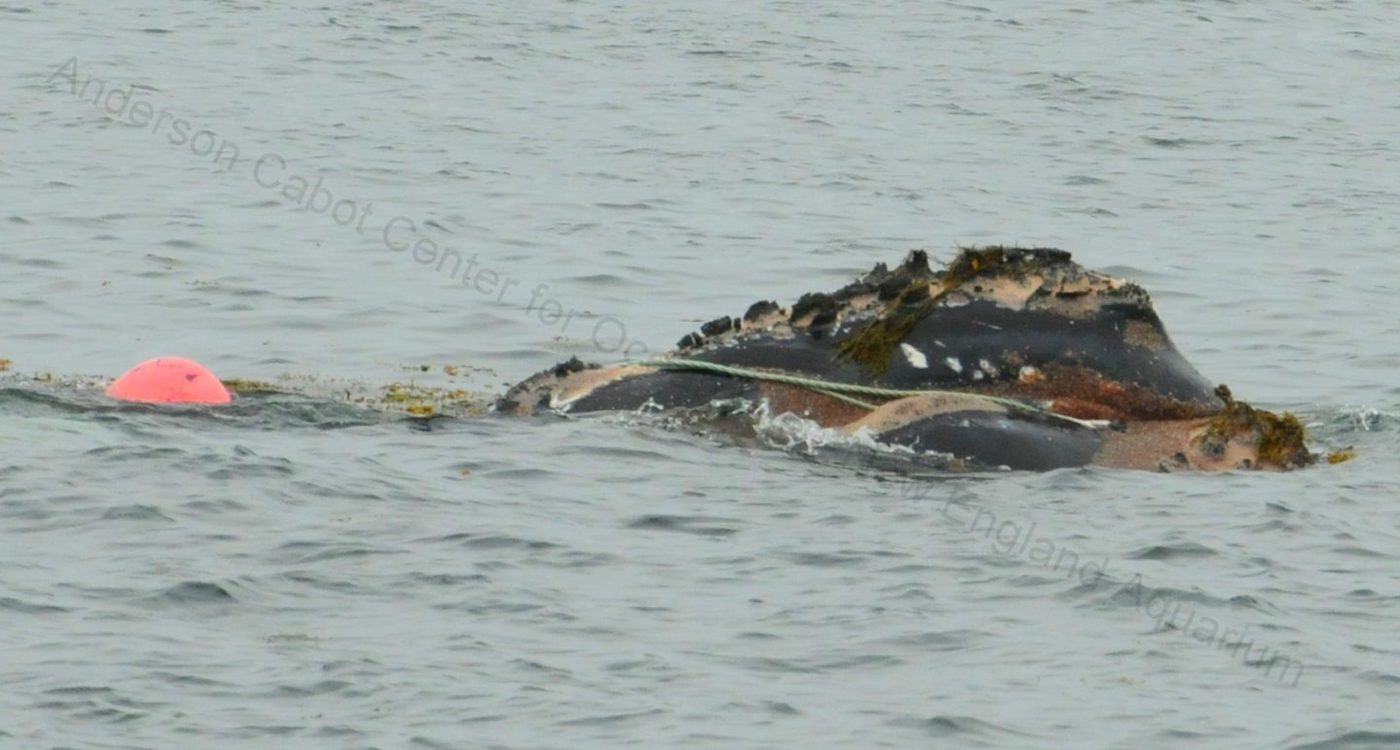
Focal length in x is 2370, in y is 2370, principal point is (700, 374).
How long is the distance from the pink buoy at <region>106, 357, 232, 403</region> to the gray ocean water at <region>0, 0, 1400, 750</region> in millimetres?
285

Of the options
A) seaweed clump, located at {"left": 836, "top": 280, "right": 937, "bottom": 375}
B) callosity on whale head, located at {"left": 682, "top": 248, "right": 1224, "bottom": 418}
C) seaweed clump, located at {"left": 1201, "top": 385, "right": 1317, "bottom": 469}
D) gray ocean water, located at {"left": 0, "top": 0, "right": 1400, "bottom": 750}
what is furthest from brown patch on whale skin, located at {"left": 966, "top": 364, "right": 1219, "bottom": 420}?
gray ocean water, located at {"left": 0, "top": 0, "right": 1400, "bottom": 750}

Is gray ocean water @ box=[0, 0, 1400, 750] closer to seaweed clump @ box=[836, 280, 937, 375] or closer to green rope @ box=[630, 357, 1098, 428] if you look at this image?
green rope @ box=[630, 357, 1098, 428]

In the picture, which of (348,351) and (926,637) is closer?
(926,637)

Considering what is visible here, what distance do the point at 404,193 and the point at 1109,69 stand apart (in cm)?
1261

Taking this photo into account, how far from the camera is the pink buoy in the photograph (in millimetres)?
12453

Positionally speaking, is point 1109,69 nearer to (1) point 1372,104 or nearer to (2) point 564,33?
(1) point 1372,104

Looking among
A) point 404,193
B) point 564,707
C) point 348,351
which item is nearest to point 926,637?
point 564,707

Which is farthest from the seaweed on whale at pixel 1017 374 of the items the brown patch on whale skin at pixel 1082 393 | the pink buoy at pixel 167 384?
the pink buoy at pixel 167 384

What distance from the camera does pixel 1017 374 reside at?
11961 mm

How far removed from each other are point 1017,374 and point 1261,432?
125cm

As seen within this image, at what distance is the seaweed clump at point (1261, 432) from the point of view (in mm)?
11805

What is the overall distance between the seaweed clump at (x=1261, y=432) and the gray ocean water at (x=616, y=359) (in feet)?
0.90

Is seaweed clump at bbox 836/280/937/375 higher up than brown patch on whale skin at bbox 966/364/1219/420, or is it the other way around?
seaweed clump at bbox 836/280/937/375

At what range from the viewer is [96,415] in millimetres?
12094
